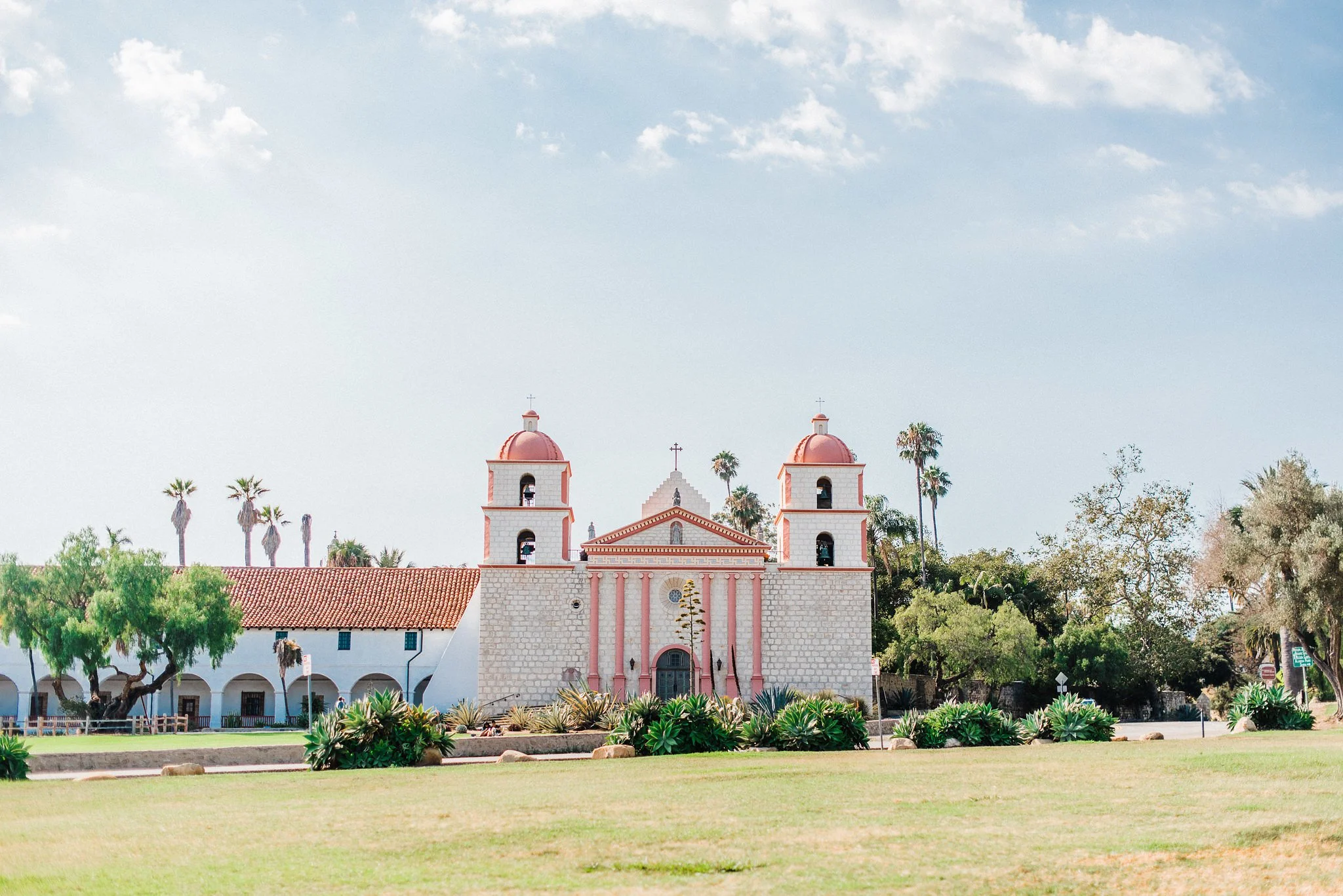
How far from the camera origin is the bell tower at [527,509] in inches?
1636

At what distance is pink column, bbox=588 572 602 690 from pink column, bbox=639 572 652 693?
1368 millimetres

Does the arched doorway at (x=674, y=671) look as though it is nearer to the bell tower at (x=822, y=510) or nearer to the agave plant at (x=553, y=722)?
the bell tower at (x=822, y=510)

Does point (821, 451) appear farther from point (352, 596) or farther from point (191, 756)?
point (191, 756)

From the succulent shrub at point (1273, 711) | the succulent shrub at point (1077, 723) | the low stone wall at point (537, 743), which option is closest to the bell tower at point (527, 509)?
the low stone wall at point (537, 743)

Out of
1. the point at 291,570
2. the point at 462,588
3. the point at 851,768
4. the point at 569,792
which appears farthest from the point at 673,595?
the point at 569,792

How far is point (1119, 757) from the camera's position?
734 inches

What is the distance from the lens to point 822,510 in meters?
42.3

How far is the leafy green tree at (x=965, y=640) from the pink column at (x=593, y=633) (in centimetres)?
1274

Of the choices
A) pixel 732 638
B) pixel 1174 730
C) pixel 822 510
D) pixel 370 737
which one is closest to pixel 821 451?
pixel 822 510

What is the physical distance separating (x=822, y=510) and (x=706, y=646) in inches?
241

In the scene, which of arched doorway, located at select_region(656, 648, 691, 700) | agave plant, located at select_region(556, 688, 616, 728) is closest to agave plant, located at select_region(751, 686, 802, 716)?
arched doorway, located at select_region(656, 648, 691, 700)

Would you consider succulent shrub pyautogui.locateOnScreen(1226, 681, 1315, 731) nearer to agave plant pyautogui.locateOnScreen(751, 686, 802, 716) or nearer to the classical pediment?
agave plant pyautogui.locateOnScreen(751, 686, 802, 716)

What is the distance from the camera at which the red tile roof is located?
147 feet

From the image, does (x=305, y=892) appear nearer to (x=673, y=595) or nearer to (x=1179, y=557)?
(x=673, y=595)
